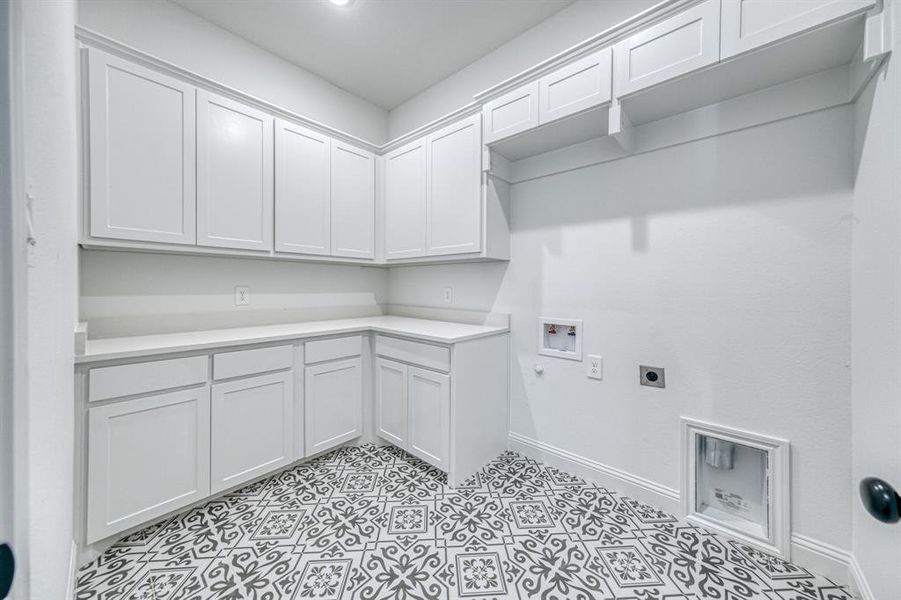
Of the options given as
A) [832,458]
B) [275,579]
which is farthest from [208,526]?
[832,458]

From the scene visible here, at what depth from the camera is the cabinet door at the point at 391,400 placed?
2.29m

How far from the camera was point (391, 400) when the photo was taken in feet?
7.81

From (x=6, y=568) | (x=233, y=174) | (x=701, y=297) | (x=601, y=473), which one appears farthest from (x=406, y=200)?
(x=6, y=568)

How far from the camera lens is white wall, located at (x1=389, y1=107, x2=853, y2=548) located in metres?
1.41

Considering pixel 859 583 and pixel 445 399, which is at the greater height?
pixel 445 399

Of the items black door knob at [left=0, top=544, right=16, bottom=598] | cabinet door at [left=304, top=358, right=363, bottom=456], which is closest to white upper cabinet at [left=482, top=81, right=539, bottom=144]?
cabinet door at [left=304, top=358, right=363, bottom=456]

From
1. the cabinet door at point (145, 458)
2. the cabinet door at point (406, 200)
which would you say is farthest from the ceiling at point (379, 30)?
the cabinet door at point (145, 458)

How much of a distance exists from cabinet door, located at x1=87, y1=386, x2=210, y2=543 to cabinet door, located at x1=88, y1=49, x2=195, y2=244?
83 cm

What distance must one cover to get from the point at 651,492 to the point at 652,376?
604 mm

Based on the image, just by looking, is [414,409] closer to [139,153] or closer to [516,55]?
[139,153]

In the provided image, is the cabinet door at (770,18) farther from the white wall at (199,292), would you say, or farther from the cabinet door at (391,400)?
the white wall at (199,292)

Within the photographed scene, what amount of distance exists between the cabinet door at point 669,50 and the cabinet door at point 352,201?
1.82 meters

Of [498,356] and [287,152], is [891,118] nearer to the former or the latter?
[498,356]

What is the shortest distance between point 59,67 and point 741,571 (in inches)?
116
